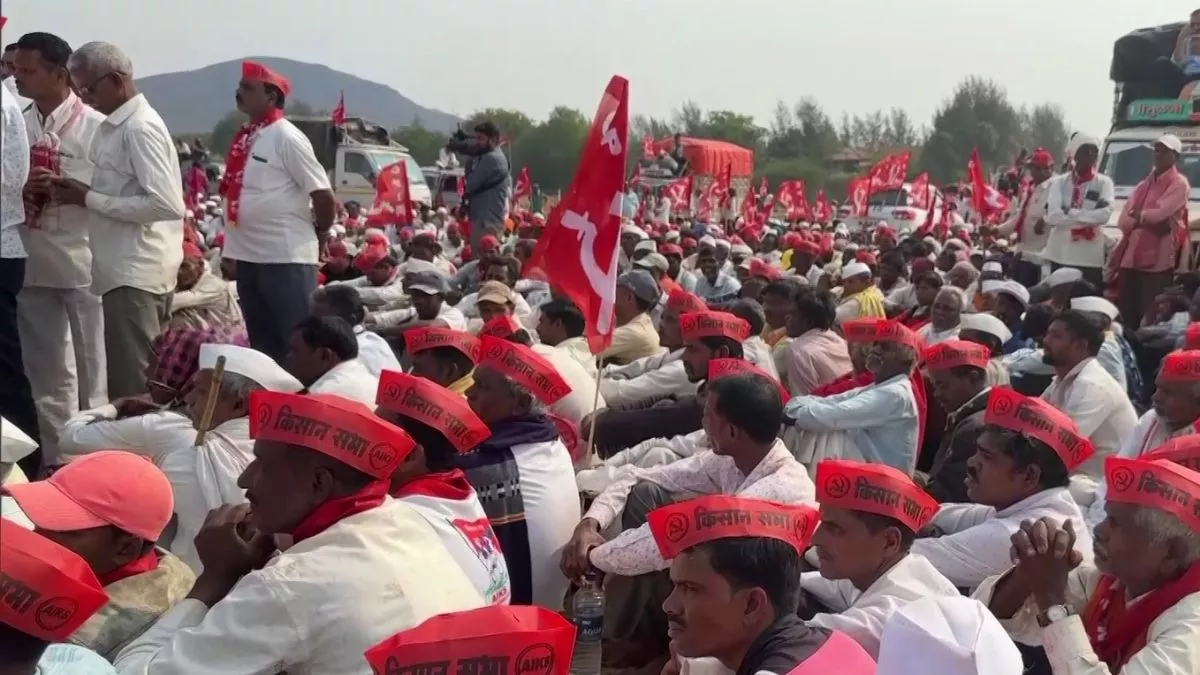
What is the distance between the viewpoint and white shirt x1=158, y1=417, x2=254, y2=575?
362 centimetres

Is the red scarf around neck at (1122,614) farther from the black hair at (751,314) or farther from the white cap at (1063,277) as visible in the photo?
the white cap at (1063,277)

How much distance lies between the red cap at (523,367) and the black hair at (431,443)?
0.86 m

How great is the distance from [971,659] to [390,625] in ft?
3.84

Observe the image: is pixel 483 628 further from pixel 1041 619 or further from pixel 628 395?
pixel 628 395

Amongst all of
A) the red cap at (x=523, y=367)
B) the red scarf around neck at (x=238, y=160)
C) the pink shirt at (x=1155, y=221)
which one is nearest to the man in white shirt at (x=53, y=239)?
the red scarf around neck at (x=238, y=160)

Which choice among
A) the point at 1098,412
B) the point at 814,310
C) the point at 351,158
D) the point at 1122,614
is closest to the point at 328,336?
the point at 814,310

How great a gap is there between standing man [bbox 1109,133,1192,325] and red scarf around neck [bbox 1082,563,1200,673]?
7.34 metres

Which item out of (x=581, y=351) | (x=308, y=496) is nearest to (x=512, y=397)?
(x=308, y=496)

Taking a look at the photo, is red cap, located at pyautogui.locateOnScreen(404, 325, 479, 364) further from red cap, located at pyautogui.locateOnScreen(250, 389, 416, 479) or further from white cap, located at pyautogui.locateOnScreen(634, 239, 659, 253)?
white cap, located at pyautogui.locateOnScreen(634, 239, 659, 253)

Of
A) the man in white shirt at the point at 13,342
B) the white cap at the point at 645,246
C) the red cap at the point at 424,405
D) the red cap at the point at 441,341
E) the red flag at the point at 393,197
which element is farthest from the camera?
the red flag at the point at 393,197

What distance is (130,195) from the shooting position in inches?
210

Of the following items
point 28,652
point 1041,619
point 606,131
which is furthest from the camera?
point 606,131

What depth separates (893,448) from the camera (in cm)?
528

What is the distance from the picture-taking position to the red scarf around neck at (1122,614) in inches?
118
